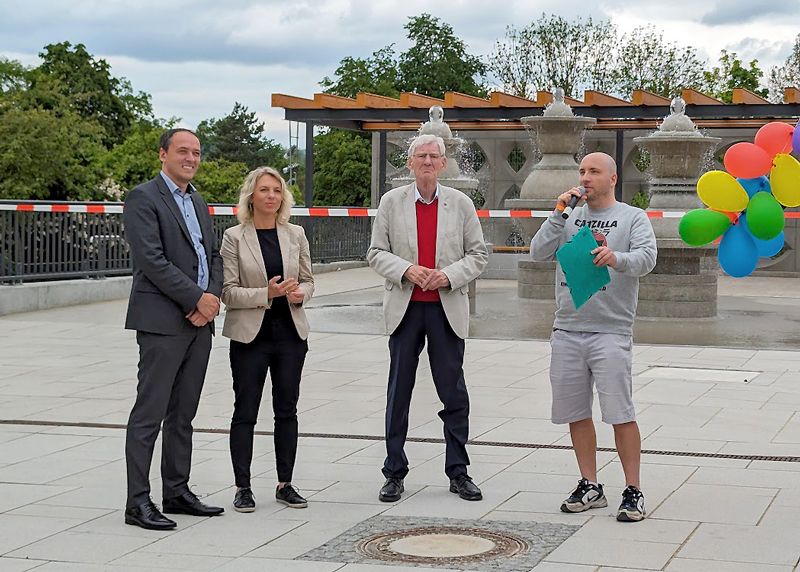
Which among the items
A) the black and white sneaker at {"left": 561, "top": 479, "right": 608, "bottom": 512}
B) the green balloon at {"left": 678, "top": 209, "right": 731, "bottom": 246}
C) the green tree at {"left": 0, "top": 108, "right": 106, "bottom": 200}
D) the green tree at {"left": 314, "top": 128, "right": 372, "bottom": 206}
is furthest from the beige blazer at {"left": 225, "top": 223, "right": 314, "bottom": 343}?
the green tree at {"left": 314, "top": 128, "right": 372, "bottom": 206}

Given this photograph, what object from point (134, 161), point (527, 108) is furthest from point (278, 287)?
point (134, 161)

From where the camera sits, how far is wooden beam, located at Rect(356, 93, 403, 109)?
26.0 meters

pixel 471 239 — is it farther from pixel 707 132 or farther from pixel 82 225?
pixel 707 132

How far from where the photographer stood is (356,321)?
16328 mm

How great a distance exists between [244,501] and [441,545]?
1168 millimetres

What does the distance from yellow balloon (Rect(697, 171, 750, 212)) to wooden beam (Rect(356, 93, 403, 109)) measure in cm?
1903

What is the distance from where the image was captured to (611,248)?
21.5 ft

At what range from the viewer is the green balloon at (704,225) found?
285 inches

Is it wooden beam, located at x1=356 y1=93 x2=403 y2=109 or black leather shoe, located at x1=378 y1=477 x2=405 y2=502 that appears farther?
wooden beam, located at x1=356 y1=93 x2=403 y2=109

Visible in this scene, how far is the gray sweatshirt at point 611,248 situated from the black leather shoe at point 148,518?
212cm

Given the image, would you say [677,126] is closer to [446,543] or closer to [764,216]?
[764,216]

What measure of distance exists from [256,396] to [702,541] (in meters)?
2.28

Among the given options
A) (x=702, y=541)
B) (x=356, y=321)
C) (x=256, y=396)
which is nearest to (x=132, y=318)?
(x=256, y=396)

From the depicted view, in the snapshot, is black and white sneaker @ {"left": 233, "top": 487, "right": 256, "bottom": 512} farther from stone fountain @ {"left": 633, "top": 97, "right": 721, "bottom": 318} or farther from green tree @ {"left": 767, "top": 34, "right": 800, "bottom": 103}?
green tree @ {"left": 767, "top": 34, "right": 800, "bottom": 103}
